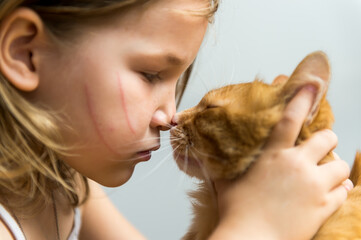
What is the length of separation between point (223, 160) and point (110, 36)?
1.01 feet

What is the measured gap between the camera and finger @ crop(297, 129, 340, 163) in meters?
0.82

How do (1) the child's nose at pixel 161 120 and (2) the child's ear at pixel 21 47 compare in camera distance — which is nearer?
(2) the child's ear at pixel 21 47

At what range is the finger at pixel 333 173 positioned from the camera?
83cm

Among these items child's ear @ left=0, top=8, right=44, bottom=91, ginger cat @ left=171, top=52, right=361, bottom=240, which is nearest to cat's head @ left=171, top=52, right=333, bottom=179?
ginger cat @ left=171, top=52, right=361, bottom=240

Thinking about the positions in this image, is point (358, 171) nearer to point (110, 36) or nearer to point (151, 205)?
point (110, 36)

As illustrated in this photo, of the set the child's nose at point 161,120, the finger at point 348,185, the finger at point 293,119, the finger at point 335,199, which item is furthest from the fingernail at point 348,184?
the child's nose at point 161,120

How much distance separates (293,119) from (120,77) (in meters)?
0.32

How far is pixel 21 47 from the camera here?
0.81 meters

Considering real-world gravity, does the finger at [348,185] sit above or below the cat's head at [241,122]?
below

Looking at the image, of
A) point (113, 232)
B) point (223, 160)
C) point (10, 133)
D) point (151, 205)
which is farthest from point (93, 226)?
point (223, 160)

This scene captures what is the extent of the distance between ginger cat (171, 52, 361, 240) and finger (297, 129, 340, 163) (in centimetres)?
2

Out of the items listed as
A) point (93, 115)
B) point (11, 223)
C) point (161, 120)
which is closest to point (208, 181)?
point (161, 120)

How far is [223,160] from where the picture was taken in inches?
33.2

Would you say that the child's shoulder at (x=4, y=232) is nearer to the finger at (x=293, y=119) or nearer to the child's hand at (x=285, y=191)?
the child's hand at (x=285, y=191)
